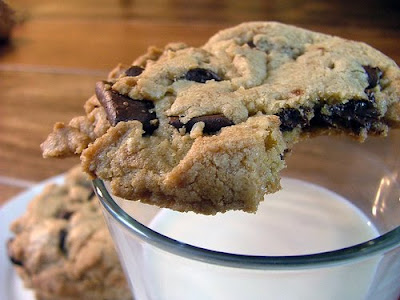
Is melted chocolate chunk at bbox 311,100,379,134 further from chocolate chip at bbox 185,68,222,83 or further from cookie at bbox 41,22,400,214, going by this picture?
chocolate chip at bbox 185,68,222,83

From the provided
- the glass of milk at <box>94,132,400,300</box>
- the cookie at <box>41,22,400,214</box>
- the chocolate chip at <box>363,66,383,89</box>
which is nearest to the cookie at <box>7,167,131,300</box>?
the glass of milk at <box>94,132,400,300</box>

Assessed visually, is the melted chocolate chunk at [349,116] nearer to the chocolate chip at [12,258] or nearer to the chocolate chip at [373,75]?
the chocolate chip at [373,75]

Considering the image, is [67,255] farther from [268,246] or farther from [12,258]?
[268,246]

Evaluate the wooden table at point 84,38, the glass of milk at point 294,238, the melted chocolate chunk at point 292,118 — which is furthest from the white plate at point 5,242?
the melted chocolate chunk at point 292,118

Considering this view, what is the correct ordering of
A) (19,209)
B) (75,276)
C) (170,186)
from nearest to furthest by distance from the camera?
(170,186)
(75,276)
(19,209)

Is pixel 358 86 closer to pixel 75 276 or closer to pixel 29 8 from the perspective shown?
pixel 75 276

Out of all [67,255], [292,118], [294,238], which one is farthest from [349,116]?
[67,255]

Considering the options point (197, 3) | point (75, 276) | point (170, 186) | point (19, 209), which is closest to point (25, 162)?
point (19, 209)
